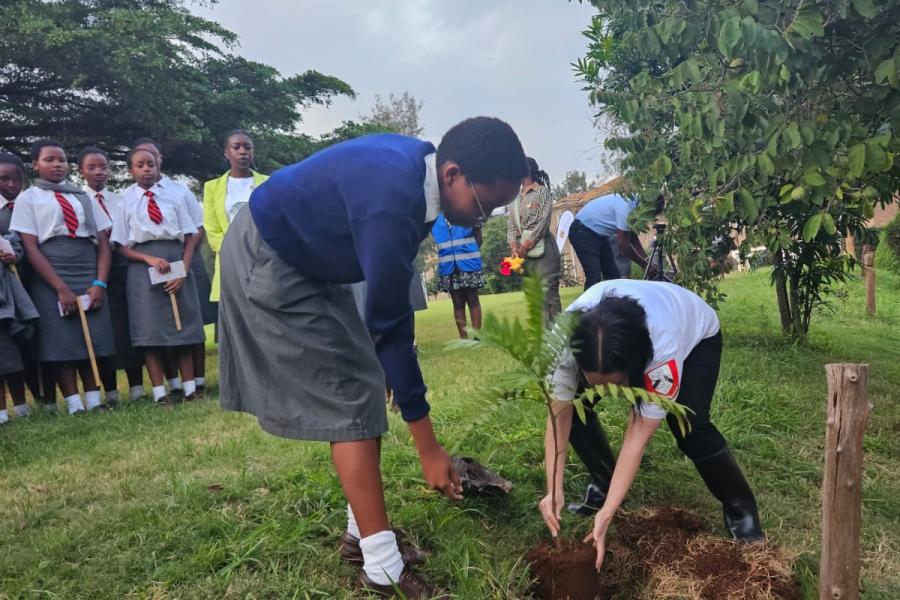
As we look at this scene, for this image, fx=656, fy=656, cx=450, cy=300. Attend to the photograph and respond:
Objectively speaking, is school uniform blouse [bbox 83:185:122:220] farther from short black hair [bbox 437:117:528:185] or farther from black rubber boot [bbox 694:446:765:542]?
black rubber boot [bbox 694:446:765:542]

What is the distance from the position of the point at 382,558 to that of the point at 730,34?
84.1 inches

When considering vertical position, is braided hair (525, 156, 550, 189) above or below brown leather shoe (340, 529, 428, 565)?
above

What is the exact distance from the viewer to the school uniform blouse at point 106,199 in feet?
17.1

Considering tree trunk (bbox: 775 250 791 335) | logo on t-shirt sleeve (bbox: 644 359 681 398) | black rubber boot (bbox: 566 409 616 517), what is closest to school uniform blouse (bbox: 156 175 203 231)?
black rubber boot (bbox: 566 409 616 517)

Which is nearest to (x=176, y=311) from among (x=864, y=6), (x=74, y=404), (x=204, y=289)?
(x=74, y=404)

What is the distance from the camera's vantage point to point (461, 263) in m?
6.26

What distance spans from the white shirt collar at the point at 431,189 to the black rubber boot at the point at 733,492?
152 cm

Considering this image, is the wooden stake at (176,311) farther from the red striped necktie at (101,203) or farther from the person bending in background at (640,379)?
the person bending in background at (640,379)

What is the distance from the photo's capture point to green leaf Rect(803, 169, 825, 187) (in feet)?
8.51

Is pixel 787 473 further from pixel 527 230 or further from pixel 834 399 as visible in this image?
pixel 527 230

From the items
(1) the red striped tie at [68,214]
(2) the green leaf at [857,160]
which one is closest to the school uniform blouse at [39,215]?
(1) the red striped tie at [68,214]

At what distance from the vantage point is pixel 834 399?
188 cm

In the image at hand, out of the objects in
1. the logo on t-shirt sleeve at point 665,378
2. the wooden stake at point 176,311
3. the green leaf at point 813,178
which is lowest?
the logo on t-shirt sleeve at point 665,378

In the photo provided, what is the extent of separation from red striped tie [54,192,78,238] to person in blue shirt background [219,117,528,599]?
3.34m
